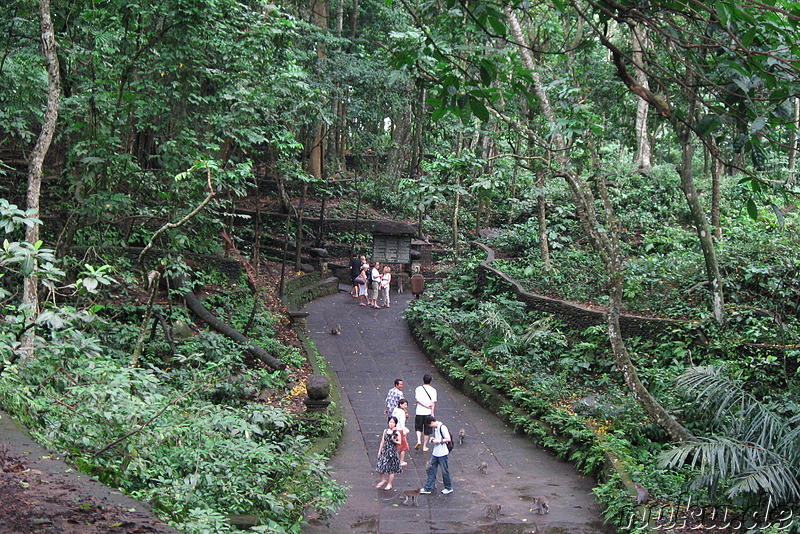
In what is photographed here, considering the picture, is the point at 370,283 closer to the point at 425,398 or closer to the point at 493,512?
the point at 425,398

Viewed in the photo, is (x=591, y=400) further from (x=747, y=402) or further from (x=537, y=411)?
(x=747, y=402)

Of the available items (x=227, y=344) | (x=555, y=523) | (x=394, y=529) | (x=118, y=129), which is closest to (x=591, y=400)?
(x=555, y=523)

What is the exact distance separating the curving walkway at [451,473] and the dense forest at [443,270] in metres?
0.51

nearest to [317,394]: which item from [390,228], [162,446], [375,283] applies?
[162,446]

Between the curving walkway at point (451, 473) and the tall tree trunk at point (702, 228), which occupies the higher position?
the tall tree trunk at point (702, 228)

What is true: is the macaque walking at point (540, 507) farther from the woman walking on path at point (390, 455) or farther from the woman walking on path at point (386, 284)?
the woman walking on path at point (386, 284)

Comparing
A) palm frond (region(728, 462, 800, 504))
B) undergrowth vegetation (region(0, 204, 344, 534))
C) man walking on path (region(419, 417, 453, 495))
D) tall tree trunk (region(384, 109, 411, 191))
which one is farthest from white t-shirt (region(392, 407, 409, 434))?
tall tree trunk (region(384, 109, 411, 191))

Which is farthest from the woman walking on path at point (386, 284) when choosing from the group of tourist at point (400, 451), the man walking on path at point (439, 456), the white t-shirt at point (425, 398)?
the man walking on path at point (439, 456)

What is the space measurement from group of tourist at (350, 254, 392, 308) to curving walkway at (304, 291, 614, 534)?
15.5 feet

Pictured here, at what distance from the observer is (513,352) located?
14641mm

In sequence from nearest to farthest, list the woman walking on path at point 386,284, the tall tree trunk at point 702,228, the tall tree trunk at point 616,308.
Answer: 1. the tall tree trunk at point 616,308
2. the tall tree trunk at point 702,228
3. the woman walking on path at point 386,284

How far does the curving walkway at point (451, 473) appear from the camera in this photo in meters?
8.34

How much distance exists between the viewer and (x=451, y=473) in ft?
Answer: 33.5

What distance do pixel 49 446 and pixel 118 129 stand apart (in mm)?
9241
